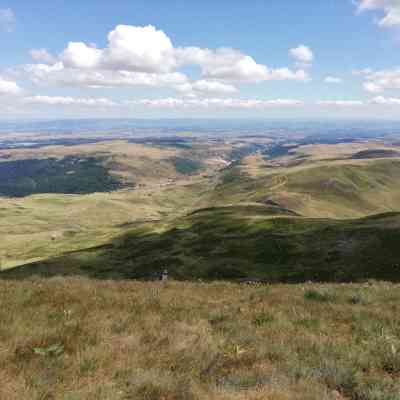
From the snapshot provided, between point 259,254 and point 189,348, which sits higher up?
point 189,348

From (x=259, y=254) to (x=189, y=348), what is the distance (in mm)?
48931

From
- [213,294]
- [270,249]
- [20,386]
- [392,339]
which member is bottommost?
[270,249]

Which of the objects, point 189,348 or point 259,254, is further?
point 259,254

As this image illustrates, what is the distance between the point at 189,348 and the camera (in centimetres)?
1005

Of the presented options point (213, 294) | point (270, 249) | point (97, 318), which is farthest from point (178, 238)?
point (97, 318)

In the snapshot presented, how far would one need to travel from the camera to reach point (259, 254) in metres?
58.0

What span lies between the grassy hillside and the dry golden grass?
99.7ft

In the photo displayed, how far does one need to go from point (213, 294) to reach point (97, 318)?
7753 millimetres

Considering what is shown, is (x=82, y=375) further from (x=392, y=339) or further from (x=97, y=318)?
(x=392, y=339)

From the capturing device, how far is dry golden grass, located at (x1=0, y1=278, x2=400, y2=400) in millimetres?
7746

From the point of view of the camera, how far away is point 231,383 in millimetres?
8398

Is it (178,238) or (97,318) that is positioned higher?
(97,318)

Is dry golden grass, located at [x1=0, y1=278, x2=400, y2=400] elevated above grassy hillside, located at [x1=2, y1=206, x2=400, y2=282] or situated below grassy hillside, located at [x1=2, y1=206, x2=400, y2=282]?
above

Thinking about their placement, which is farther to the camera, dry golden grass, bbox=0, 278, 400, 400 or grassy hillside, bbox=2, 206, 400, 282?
grassy hillside, bbox=2, 206, 400, 282
